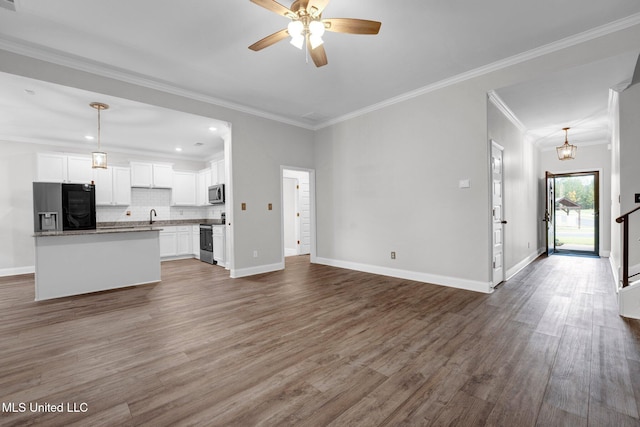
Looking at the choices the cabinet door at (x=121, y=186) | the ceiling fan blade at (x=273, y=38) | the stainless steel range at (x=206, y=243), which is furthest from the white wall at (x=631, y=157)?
the cabinet door at (x=121, y=186)

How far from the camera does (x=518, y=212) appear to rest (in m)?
5.30

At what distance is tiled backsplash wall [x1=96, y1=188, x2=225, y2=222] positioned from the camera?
6.89 meters

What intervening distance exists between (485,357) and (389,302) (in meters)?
1.39

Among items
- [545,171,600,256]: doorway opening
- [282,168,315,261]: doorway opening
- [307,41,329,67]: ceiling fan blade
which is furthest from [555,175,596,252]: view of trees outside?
[307,41,329,67]: ceiling fan blade

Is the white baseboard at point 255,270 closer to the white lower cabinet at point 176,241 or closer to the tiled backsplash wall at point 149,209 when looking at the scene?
the tiled backsplash wall at point 149,209

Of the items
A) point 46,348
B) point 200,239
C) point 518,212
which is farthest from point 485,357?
point 200,239

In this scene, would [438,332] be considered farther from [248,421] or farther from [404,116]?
[404,116]

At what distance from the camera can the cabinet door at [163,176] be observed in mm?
7223

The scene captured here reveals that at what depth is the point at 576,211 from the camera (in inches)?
302

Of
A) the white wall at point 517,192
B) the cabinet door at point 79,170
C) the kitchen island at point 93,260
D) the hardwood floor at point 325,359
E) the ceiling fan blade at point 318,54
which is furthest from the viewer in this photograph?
the cabinet door at point 79,170

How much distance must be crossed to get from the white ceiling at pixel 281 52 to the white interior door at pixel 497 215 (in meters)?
0.85

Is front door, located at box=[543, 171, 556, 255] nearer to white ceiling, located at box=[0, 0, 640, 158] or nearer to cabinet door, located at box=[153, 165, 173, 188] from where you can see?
white ceiling, located at box=[0, 0, 640, 158]

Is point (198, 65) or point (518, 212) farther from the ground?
point (198, 65)

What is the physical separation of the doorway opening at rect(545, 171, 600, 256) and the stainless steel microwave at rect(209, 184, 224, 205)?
809cm
